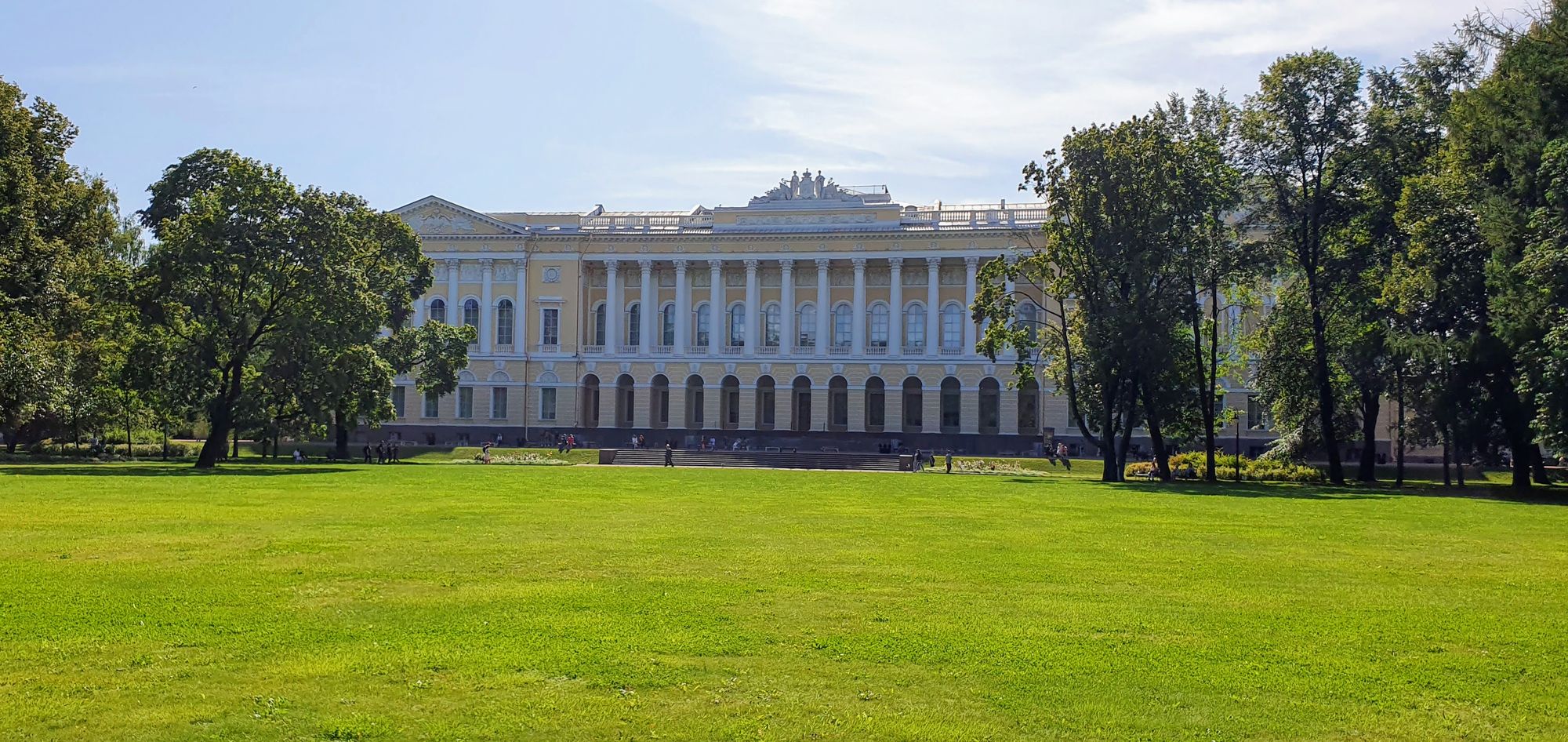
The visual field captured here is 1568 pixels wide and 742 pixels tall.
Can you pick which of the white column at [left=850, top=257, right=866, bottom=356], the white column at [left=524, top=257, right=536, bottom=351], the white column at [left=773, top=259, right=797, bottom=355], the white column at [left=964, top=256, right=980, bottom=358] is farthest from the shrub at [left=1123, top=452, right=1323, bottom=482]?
the white column at [left=524, top=257, right=536, bottom=351]

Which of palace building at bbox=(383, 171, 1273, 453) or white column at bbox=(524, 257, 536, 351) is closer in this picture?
palace building at bbox=(383, 171, 1273, 453)

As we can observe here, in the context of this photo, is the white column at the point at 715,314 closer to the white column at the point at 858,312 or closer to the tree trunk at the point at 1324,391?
the white column at the point at 858,312

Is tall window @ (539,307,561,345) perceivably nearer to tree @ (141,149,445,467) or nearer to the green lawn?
tree @ (141,149,445,467)

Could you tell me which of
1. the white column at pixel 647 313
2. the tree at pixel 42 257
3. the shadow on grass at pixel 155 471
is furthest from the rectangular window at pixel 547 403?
the tree at pixel 42 257

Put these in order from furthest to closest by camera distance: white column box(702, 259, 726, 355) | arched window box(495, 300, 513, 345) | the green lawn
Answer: arched window box(495, 300, 513, 345) < white column box(702, 259, 726, 355) < the green lawn

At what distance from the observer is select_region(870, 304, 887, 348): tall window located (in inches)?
3258

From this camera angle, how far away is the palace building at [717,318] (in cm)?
8119

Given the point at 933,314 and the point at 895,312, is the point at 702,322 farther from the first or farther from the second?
the point at 933,314

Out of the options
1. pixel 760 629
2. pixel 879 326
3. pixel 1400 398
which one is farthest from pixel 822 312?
pixel 760 629

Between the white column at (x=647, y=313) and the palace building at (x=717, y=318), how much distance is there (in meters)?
0.09

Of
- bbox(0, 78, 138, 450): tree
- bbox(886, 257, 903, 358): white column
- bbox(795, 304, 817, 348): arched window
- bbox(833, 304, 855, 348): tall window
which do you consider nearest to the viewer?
bbox(0, 78, 138, 450): tree

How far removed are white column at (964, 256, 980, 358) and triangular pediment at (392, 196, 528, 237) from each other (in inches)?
1026

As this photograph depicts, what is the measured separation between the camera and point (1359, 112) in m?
43.7

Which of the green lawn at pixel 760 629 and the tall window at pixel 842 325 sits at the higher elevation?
the tall window at pixel 842 325
